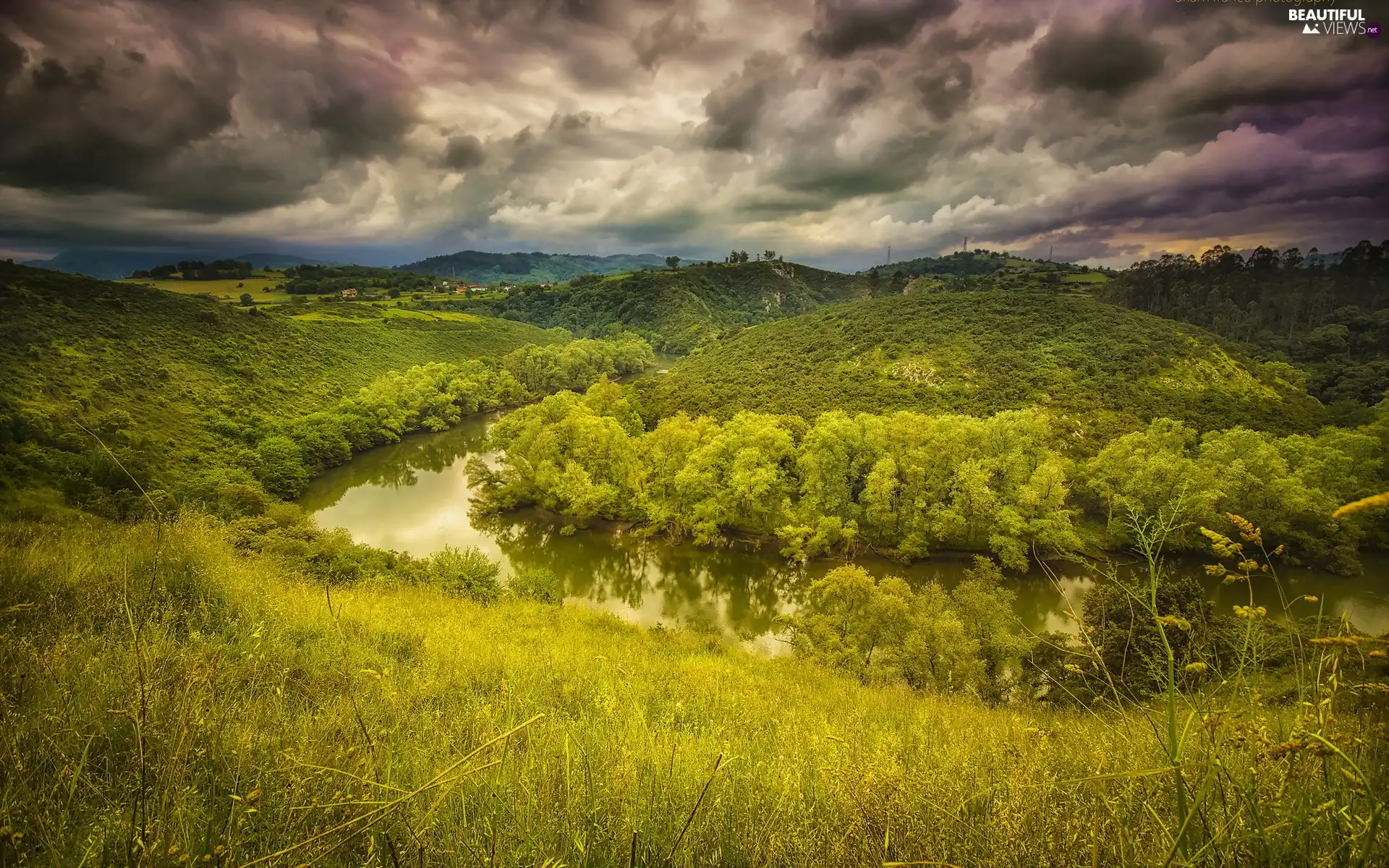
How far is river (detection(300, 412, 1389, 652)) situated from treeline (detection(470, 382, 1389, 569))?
1.03 metres

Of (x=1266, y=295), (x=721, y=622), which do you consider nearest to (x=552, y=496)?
(x=721, y=622)

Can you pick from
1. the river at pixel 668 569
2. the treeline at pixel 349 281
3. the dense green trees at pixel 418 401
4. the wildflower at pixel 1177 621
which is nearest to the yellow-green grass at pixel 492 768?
the wildflower at pixel 1177 621

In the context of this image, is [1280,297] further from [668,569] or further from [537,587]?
[537,587]

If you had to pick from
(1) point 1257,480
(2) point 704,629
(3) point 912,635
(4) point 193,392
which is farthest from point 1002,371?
(4) point 193,392

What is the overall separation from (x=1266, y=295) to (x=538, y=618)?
105564 mm

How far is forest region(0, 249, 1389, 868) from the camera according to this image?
2516 millimetres

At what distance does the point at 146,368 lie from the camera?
37.8 metres

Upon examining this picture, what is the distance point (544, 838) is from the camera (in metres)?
2.78

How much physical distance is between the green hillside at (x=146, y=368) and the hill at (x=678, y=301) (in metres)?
56.5

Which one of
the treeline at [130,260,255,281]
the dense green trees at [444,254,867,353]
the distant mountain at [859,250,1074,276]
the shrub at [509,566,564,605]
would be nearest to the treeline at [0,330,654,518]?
the shrub at [509,566,564,605]

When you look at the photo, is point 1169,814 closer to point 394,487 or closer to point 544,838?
point 544,838

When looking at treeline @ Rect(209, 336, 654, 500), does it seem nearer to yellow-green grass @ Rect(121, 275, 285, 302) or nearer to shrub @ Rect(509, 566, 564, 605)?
shrub @ Rect(509, 566, 564, 605)

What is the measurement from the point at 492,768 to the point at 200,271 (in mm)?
135427

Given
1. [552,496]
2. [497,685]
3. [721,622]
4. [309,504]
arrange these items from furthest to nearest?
[309,504], [552,496], [721,622], [497,685]
